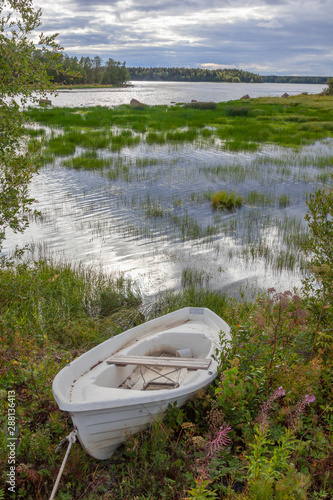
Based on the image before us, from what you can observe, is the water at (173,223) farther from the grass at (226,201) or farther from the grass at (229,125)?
the grass at (229,125)

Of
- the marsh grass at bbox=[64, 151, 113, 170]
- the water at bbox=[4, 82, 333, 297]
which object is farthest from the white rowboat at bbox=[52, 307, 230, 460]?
the marsh grass at bbox=[64, 151, 113, 170]

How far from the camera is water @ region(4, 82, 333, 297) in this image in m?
8.08

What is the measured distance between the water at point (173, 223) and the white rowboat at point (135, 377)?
212 cm

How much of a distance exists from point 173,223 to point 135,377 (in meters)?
6.56

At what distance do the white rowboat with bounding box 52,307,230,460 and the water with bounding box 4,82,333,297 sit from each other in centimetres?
212

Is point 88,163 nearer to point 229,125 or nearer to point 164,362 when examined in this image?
point 164,362

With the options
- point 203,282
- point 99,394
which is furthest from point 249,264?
point 99,394

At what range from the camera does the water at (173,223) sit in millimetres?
8078

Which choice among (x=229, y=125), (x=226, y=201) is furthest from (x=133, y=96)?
(x=226, y=201)

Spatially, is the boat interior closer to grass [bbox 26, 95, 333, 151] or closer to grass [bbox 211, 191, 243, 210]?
grass [bbox 211, 191, 243, 210]

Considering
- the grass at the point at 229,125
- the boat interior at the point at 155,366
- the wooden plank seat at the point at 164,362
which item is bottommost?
the boat interior at the point at 155,366

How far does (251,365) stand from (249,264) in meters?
4.80

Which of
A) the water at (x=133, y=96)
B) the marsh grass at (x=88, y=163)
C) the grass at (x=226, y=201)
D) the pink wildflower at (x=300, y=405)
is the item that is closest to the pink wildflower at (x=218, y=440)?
the pink wildflower at (x=300, y=405)

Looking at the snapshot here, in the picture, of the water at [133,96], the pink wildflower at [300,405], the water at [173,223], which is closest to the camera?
the pink wildflower at [300,405]
